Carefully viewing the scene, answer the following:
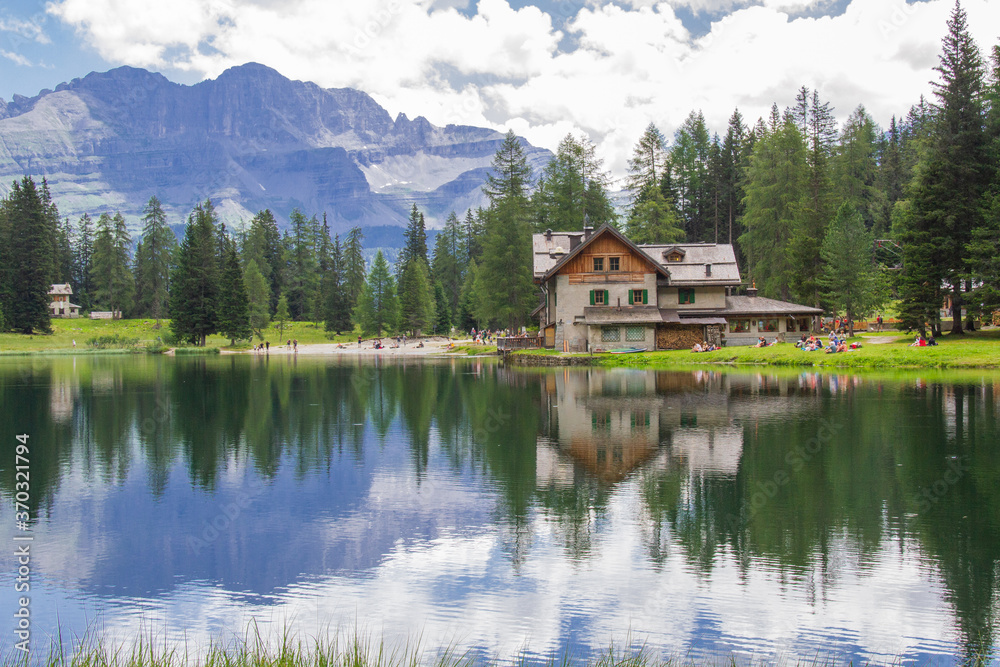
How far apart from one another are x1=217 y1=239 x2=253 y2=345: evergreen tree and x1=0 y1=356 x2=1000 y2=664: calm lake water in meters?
79.3

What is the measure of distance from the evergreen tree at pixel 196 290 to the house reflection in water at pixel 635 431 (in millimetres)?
78305

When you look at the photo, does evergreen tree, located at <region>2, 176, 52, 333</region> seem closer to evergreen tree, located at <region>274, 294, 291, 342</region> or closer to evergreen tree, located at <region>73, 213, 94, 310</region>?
evergreen tree, located at <region>274, 294, 291, 342</region>

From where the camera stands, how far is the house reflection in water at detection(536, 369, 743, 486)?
17141mm

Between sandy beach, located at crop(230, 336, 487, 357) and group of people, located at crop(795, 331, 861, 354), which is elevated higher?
group of people, located at crop(795, 331, 861, 354)

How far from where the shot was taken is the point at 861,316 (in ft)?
225

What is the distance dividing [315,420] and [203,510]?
1236 centimetres

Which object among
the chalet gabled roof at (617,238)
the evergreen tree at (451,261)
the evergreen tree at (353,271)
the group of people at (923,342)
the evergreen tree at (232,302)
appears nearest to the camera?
the group of people at (923,342)

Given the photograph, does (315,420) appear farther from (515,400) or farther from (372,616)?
(372,616)

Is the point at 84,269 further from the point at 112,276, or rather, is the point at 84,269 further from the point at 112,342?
the point at 112,342

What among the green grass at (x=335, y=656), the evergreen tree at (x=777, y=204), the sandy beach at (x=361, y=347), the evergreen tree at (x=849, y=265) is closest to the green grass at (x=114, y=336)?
the sandy beach at (x=361, y=347)

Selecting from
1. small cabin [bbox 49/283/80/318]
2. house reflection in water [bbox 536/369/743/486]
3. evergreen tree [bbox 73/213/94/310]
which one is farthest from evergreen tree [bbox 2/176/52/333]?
house reflection in water [bbox 536/369/743/486]

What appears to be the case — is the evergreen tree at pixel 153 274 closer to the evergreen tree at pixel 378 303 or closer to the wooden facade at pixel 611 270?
the evergreen tree at pixel 378 303

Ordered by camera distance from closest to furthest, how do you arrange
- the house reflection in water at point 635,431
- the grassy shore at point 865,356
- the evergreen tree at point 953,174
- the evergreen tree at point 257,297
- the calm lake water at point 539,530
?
the calm lake water at point 539,530 < the house reflection in water at point 635,431 < the grassy shore at point 865,356 < the evergreen tree at point 953,174 < the evergreen tree at point 257,297

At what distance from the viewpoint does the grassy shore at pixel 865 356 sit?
132 feet
